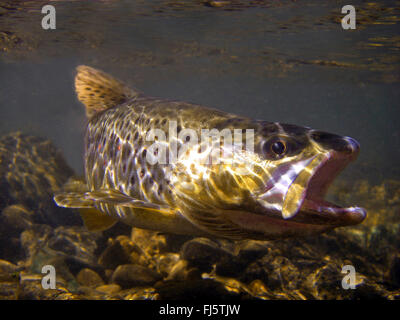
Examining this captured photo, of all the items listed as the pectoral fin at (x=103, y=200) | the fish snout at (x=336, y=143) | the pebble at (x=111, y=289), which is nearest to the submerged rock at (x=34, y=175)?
the pebble at (x=111, y=289)

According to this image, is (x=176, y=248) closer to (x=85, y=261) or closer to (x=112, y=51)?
(x=85, y=261)

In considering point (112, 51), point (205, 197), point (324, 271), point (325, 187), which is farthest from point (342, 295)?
point (112, 51)

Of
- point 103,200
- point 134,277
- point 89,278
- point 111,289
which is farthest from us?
point 89,278

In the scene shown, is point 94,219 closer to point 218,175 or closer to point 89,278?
point 89,278

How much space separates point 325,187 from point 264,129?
0.80 metres

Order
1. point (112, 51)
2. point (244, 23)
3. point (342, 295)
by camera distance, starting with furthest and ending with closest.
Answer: point (112, 51)
point (244, 23)
point (342, 295)

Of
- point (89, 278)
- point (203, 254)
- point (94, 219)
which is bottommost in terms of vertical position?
point (89, 278)

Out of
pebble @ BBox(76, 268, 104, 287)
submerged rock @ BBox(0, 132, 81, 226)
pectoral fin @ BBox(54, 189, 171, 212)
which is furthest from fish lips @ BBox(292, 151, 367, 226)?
submerged rock @ BBox(0, 132, 81, 226)

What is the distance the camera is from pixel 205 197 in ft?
8.68

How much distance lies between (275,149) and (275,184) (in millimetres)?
330

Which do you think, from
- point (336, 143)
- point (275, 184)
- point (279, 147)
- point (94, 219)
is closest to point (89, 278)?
point (94, 219)

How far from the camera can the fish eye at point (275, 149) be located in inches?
96.3

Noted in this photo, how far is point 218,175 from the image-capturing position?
2617 millimetres

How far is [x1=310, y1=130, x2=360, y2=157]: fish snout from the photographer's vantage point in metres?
2.30
